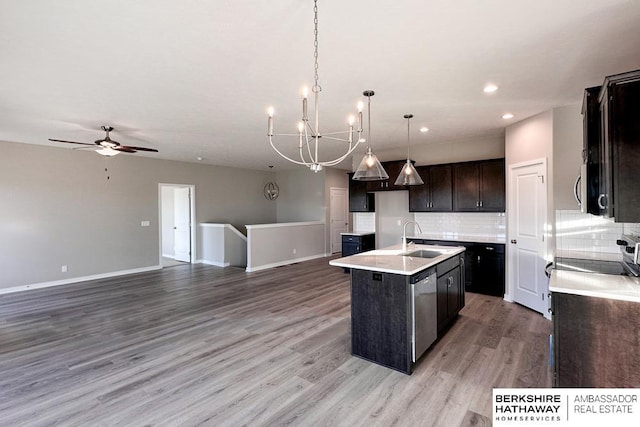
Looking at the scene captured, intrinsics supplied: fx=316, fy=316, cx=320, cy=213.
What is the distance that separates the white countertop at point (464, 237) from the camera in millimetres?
5168

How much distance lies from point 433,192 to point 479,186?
2.58ft

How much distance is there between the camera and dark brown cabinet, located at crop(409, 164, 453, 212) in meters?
5.64

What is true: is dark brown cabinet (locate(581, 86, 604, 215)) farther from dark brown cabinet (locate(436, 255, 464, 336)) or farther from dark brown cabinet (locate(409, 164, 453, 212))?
dark brown cabinet (locate(409, 164, 453, 212))

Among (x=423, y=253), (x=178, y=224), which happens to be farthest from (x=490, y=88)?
(x=178, y=224)

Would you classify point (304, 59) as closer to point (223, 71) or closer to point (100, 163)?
point (223, 71)

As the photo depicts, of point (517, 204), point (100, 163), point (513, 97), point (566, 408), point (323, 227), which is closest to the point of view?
point (566, 408)


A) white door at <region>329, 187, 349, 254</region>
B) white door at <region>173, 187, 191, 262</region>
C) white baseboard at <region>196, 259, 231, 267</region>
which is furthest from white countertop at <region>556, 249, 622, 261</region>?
white door at <region>173, 187, 191, 262</region>

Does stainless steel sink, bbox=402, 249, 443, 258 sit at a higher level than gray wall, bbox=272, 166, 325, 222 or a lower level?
lower

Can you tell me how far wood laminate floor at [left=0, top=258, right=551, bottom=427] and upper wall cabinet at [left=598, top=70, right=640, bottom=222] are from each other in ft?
4.86

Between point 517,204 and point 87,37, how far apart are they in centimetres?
520

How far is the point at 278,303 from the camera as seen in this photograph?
4.71m

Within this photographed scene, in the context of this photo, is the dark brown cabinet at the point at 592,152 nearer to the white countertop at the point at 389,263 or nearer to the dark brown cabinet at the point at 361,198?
the white countertop at the point at 389,263

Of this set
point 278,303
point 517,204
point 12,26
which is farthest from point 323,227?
point 12,26

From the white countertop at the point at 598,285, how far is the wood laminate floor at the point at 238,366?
34.3 inches
